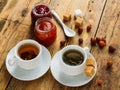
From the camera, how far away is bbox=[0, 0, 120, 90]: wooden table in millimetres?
1030

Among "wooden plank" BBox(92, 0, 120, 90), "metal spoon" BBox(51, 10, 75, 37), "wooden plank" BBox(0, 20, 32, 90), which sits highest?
"wooden plank" BBox(0, 20, 32, 90)

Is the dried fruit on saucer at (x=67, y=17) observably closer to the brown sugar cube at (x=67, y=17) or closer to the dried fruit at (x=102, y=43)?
the brown sugar cube at (x=67, y=17)

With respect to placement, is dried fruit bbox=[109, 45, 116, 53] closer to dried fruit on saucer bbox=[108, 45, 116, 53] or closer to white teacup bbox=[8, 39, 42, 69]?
dried fruit on saucer bbox=[108, 45, 116, 53]

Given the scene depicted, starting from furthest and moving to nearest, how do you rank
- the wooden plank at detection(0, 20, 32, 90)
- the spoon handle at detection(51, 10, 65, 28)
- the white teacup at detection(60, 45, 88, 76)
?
1. the spoon handle at detection(51, 10, 65, 28)
2. the wooden plank at detection(0, 20, 32, 90)
3. the white teacup at detection(60, 45, 88, 76)

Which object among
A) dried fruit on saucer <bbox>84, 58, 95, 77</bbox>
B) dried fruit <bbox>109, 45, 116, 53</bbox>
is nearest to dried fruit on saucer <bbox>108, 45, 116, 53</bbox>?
dried fruit <bbox>109, 45, 116, 53</bbox>

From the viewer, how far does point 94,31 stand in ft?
3.91

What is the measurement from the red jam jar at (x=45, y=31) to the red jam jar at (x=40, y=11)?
35mm

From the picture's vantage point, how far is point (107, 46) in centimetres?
115

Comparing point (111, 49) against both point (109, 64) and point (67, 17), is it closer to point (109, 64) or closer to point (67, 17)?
point (109, 64)

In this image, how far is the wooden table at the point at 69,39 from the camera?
103 cm

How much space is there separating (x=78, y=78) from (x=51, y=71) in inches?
3.9

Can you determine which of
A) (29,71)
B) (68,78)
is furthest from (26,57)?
(68,78)

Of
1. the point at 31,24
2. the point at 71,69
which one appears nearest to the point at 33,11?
the point at 31,24

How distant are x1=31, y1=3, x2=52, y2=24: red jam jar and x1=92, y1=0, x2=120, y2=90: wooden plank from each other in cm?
22
